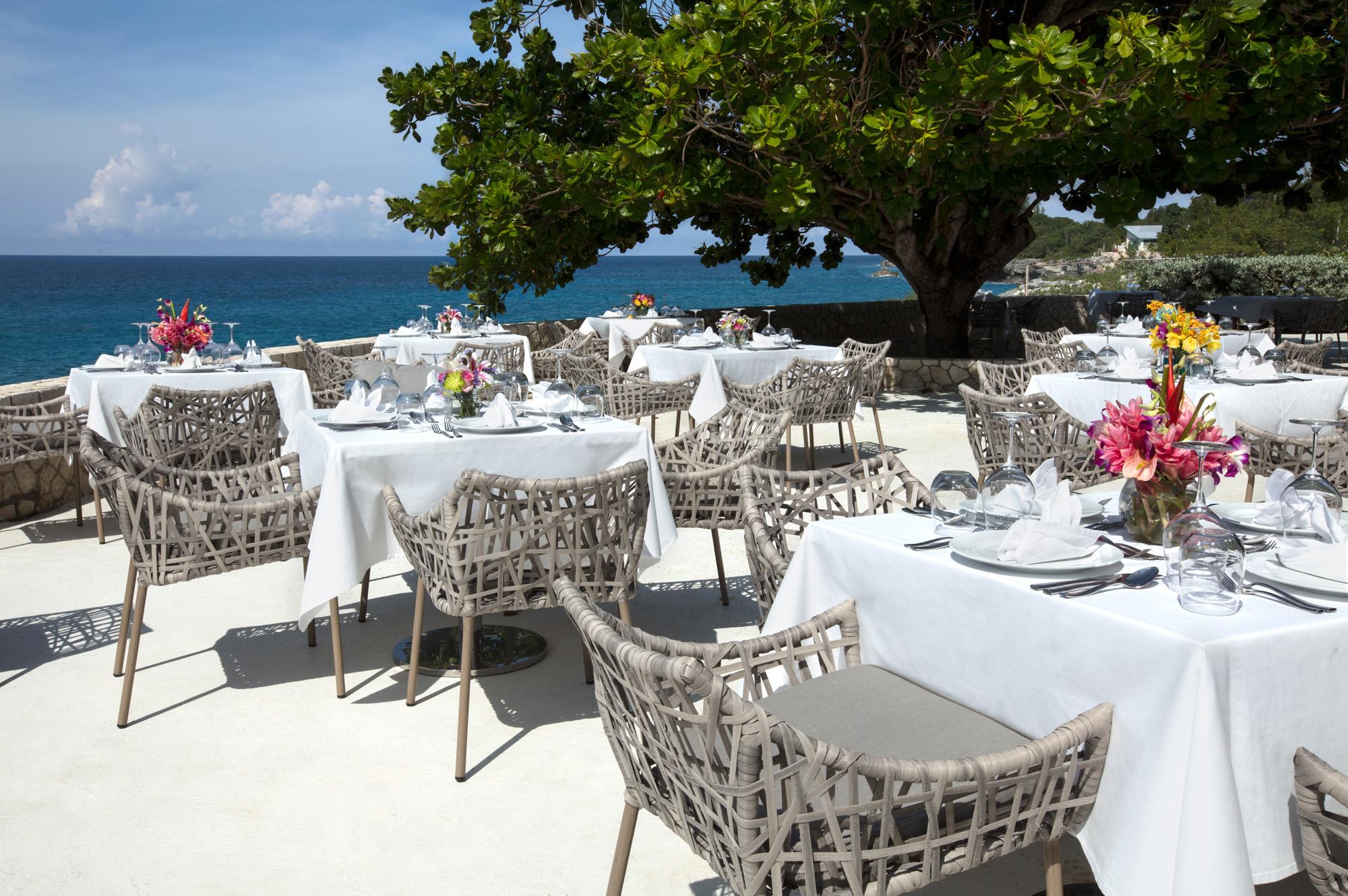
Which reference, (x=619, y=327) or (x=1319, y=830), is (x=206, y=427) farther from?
(x=619, y=327)

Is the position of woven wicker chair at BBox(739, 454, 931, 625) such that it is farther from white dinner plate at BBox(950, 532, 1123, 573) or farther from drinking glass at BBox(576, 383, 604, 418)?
drinking glass at BBox(576, 383, 604, 418)

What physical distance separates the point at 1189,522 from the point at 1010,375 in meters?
4.72

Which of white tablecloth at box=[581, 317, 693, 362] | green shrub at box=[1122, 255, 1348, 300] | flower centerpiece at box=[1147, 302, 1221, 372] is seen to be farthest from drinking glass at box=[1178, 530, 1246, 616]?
green shrub at box=[1122, 255, 1348, 300]

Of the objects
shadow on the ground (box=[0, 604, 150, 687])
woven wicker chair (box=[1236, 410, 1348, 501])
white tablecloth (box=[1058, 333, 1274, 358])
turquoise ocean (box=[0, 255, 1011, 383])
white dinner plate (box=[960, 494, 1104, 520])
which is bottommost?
turquoise ocean (box=[0, 255, 1011, 383])

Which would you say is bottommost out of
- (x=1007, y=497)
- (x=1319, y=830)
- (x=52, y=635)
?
(x=52, y=635)

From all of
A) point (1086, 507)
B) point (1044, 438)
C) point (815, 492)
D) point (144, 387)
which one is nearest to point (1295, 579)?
point (1086, 507)

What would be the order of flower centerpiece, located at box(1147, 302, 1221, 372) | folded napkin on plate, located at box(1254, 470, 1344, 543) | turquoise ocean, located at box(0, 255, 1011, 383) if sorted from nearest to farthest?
folded napkin on plate, located at box(1254, 470, 1344, 543) → flower centerpiece, located at box(1147, 302, 1221, 372) → turquoise ocean, located at box(0, 255, 1011, 383)

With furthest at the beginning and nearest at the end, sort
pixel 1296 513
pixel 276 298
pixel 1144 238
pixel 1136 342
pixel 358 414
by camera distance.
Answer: pixel 276 298 < pixel 1144 238 < pixel 1136 342 < pixel 358 414 < pixel 1296 513

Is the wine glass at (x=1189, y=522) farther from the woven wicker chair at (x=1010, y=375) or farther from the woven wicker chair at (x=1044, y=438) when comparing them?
the woven wicker chair at (x=1010, y=375)

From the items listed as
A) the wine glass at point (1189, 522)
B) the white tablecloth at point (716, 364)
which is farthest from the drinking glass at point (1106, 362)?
the wine glass at point (1189, 522)

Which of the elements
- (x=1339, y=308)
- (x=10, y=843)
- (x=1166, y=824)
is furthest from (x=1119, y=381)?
(x=1339, y=308)

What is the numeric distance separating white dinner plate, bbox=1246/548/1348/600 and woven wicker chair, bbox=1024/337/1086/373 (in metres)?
5.41

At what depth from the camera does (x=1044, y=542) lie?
2.04 metres

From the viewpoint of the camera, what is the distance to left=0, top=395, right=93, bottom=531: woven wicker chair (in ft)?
17.5
